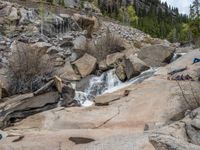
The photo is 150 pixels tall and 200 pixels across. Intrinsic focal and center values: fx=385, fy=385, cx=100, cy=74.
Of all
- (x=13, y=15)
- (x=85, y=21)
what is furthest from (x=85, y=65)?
(x=85, y=21)

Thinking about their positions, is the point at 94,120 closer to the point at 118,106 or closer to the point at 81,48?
the point at 118,106

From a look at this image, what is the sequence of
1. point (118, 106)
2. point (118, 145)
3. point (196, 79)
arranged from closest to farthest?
point (118, 145) < point (118, 106) < point (196, 79)

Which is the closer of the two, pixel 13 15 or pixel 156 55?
pixel 156 55

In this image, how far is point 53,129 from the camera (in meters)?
13.9

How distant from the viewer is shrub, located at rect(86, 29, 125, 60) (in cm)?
2934

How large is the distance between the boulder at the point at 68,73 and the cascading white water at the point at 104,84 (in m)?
1.35

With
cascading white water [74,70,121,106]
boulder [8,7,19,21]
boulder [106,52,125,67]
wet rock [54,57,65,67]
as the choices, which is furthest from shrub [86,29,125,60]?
boulder [8,7,19,21]

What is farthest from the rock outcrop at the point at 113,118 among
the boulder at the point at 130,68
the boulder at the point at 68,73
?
the boulder at the point at 68,73

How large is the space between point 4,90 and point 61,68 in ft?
22.1

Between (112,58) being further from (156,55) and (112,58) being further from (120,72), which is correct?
(120,72)

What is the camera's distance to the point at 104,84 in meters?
23.7

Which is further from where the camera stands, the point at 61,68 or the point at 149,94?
the point at 61,68

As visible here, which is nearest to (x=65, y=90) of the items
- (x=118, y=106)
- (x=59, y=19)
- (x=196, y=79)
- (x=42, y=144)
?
(x=118, y=106)

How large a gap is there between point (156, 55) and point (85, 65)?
4.83 meters
